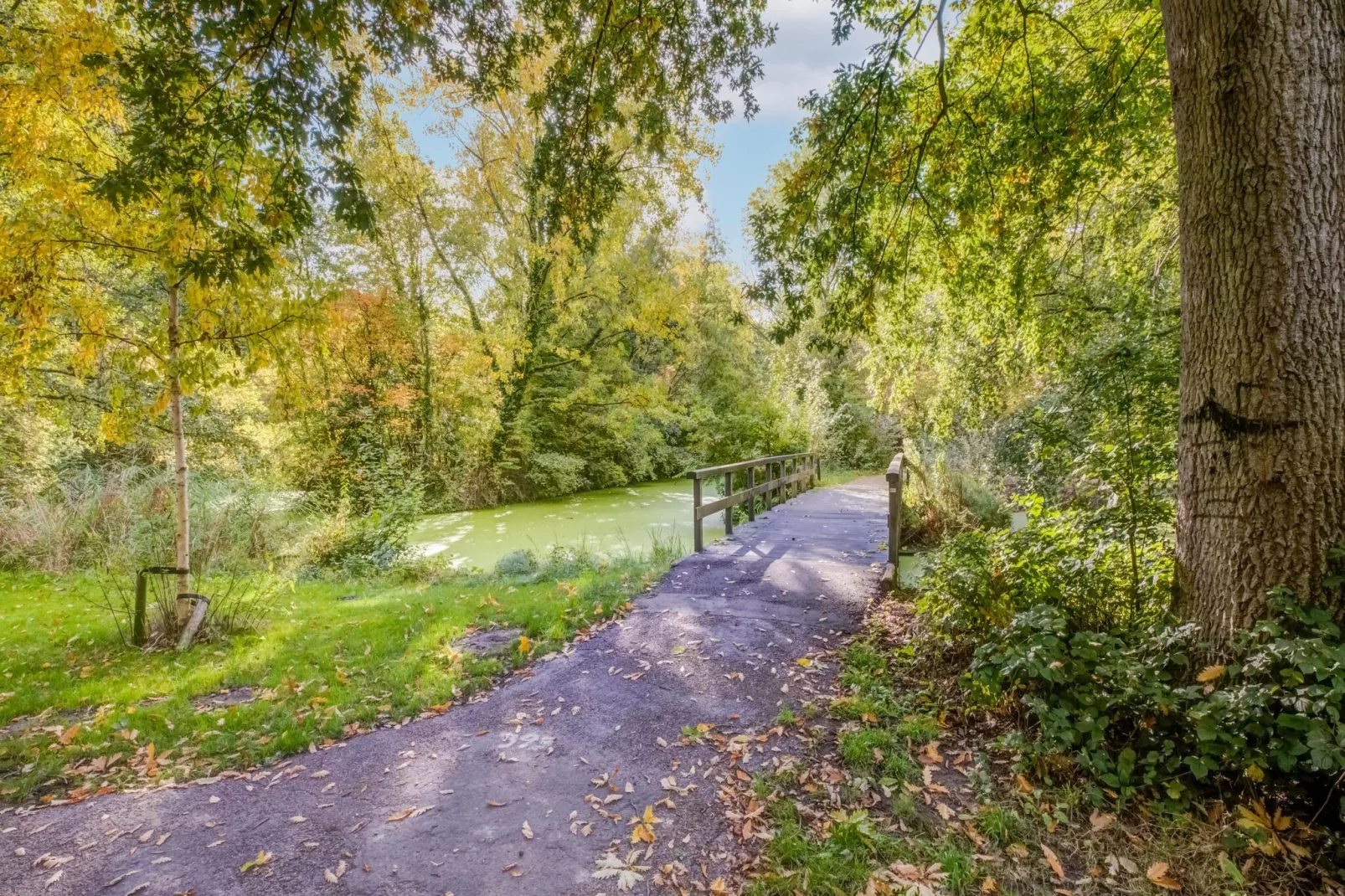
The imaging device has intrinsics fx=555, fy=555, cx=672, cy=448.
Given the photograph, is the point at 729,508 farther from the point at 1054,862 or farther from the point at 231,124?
the point at 231,124

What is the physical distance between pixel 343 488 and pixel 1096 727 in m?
10.7

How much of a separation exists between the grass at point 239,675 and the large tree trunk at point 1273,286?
427 centimetres

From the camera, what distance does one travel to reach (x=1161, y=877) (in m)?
1.97

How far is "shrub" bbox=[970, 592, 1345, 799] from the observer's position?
6.25 ft

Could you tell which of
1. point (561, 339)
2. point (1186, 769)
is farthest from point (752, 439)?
point (1186, 769)

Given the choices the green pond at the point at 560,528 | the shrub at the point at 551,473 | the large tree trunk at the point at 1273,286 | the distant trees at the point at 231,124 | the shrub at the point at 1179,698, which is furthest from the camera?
the shrub at the point at 551,473

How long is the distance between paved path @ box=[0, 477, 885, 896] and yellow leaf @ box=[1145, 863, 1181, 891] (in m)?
1.54

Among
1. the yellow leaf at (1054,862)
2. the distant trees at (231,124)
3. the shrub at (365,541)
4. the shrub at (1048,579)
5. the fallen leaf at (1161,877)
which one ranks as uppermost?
the distant trees at (231,124)

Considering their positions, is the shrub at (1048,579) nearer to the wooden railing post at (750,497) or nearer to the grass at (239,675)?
the grass at (239,675)

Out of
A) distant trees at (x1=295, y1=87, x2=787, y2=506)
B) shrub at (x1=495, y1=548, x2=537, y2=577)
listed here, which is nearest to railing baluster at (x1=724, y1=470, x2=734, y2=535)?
shrub at (x1=495, y1=548, x2=537, y2=577)

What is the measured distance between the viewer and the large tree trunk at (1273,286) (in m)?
2.20

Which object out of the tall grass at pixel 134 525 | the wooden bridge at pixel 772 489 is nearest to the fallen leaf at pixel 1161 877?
the wooden bridge at pixel 772 489

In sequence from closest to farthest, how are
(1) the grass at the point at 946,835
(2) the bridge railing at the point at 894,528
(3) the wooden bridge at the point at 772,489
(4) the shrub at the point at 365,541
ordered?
1. (1) the grass at the point at 946,835
2. (2) the bridge railing at the point at 894,528
3. (3) the wooden bridge at the point at 772,489
4. (4) the shrub at the point at 365,541

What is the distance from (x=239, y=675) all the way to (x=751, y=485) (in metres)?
6.87
